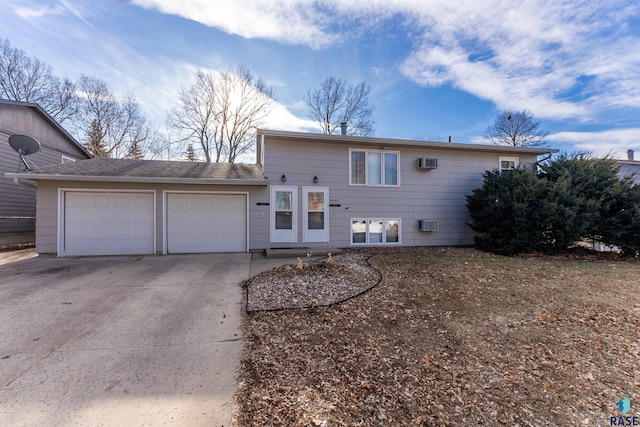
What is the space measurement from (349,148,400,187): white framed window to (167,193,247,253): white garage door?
3.84m

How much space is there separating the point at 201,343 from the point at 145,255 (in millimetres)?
6332

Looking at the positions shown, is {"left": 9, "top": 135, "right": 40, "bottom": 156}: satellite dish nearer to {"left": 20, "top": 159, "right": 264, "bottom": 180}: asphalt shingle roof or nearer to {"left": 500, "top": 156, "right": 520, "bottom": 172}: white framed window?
{"left": 20, "top": 159, "right": 264, "bottom": 180}: asphalt shingle roof

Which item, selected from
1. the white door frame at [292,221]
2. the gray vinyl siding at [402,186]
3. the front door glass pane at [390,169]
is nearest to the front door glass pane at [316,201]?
the gray vinyl siding at [402,186]

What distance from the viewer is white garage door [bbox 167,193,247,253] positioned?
8297 mm

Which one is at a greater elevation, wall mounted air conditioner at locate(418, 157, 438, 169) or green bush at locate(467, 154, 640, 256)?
wall mounted air conditioner at locate(418, 157, 438, 169)

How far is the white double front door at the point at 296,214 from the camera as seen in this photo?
340 inches

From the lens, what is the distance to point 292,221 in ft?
28.6

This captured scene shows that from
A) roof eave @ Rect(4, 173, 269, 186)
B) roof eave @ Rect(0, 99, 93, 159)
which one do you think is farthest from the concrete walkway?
roof eave @ Rect(0, 99, 93, 159)

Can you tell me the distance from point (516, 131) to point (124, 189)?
97.3ft

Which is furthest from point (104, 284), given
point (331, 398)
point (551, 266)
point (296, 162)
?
point (551, 266)

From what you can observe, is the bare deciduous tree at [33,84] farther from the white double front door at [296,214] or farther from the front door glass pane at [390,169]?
the front door glass pane at [390,169]

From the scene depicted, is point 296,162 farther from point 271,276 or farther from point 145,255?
point 145,255

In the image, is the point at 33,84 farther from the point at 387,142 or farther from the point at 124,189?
the point at 387,142

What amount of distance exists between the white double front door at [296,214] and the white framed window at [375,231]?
1.04 metres
